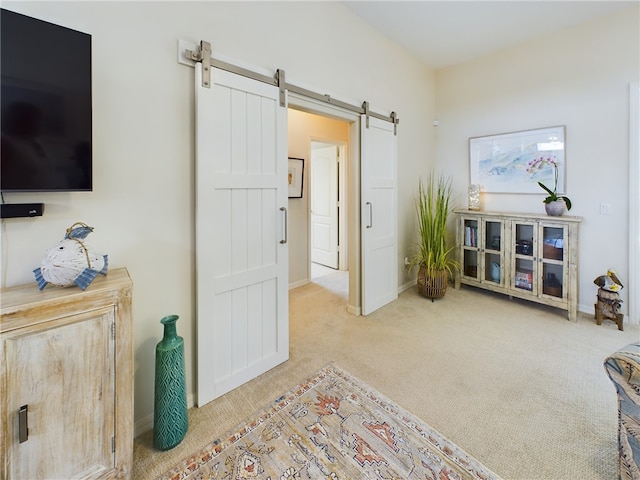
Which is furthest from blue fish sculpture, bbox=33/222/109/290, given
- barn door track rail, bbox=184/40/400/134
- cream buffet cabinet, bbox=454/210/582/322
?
cream buffet cabinet, bbox=454/210/582/322

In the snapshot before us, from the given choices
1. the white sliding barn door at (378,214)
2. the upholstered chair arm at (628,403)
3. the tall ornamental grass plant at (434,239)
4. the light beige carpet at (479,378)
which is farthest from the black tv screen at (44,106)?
the tall ornamental grass plant at (434,239)

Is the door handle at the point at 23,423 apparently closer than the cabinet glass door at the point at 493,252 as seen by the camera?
Yes

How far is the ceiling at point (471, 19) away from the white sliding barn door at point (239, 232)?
69.6 inches

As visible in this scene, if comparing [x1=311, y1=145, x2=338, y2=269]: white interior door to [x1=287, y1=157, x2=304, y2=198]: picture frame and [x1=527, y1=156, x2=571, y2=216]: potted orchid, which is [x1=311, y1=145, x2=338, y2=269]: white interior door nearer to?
[x1=287, y1=157, x2=304, y2=198]: picture frame

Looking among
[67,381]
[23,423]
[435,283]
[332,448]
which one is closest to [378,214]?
[435,283]

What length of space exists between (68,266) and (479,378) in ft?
8.28

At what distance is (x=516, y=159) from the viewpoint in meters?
3.63

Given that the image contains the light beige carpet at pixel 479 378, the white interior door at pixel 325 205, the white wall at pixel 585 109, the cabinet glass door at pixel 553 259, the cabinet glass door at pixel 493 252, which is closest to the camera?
the light beige carpet at pixel 479 378

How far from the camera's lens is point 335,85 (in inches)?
109

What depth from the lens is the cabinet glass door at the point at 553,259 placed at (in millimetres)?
3125

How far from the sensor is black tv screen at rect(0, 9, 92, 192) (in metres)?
1.17

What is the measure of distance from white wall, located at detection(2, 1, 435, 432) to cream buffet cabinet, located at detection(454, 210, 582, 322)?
297cm

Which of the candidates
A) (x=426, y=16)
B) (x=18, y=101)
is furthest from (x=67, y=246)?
(x=426, y=16)

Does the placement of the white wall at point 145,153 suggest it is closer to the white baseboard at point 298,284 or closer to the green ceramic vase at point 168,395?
the green ceramic vase at point 168,395
